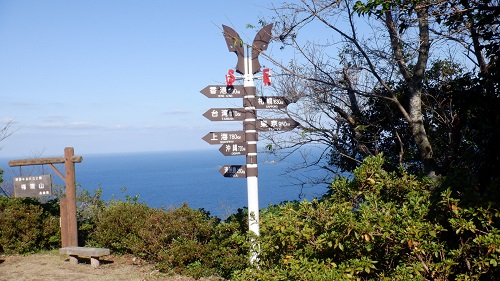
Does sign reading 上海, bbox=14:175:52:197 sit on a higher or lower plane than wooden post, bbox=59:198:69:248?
higher

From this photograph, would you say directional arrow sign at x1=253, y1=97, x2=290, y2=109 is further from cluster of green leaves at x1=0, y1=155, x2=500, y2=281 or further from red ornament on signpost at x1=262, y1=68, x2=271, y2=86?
A: cluster of green leaves at x1=0, y1=155, x2=500, y2=281

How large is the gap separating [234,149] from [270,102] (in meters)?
0.86

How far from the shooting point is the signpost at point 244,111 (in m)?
7.41

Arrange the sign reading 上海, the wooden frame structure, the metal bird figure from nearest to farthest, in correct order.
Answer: the metal bird figure
the wooden frame structure
the sign reading 上海

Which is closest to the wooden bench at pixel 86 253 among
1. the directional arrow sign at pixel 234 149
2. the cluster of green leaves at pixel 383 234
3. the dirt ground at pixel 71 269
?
the dirt ground at pixel 71 269

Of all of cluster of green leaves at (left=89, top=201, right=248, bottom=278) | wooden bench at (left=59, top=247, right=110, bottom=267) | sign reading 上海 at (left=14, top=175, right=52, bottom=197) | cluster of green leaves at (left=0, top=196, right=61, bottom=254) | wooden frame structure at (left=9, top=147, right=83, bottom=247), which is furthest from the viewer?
cluster of green leaves at (left=0, top=196, right=61, bottom=254)

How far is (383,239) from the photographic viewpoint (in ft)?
14.9

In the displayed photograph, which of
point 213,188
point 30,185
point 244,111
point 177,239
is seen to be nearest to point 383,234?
point 244,111

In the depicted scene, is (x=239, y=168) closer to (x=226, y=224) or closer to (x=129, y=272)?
(x=226, y=224)

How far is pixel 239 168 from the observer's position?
748 centimetres

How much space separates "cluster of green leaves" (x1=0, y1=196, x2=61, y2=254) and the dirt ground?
336 millimetres

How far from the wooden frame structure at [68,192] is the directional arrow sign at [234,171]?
4363 millimetres

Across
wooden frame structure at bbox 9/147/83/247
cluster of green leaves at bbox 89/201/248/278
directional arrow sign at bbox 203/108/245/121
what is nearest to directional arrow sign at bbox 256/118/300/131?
directional arrow sign at bbox 203/108/245/121

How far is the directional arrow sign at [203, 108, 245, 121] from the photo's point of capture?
7418 millimetres
